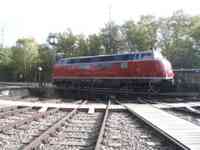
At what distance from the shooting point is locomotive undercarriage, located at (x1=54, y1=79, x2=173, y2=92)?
27.6 m

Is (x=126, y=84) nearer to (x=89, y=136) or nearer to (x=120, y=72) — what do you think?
(x=120, y=72)

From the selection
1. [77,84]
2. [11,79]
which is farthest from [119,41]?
[77,84]

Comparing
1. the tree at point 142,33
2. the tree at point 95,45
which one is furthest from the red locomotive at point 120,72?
the tree at point 95,45

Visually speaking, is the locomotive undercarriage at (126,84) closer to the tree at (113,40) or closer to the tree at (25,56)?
the tree at (113,40)

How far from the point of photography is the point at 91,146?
755 cm

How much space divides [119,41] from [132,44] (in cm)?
314

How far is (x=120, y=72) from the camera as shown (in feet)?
97.4

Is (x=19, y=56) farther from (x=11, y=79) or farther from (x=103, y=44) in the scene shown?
(x=103, y=44)

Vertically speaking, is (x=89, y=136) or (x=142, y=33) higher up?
(x=142, y=33)

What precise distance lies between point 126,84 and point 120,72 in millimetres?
1183

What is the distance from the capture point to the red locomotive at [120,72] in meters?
27.6

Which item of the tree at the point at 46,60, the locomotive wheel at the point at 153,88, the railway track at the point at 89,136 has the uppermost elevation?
the tree at the point at 46,60

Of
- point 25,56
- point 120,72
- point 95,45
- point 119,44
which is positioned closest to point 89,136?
point 120,72

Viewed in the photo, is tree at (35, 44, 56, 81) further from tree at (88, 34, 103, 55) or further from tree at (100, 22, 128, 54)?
tree at (100, 22, 128, 54)
